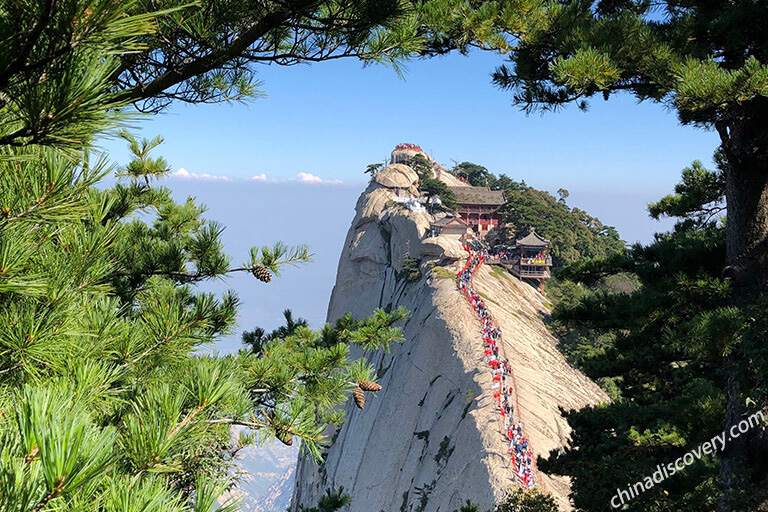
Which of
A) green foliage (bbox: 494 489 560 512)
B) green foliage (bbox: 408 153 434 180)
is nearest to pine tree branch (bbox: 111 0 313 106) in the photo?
green foliage (bbox: 494 489 560 512)

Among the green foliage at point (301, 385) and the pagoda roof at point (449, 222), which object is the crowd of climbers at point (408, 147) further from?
the green foliage at point (301, 385)

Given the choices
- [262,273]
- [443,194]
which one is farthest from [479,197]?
[262,273]

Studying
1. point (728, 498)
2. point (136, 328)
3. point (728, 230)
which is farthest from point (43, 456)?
point (728, 230)

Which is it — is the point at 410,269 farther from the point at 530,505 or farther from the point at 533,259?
the point at 530,505

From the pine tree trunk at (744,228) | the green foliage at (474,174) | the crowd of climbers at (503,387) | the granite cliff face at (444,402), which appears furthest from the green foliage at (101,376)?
the green foliage at (474,174)

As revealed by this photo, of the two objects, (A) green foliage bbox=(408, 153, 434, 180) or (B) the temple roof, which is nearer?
(B) the temple roof

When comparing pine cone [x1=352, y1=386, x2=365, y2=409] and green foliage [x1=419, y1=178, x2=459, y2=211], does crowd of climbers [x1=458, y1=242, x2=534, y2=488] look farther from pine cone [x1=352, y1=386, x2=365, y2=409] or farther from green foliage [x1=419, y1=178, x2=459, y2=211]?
green foliage [x1=419, y1=178, x2=459, y2=211]

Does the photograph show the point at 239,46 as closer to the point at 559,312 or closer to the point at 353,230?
the point at 559,312
